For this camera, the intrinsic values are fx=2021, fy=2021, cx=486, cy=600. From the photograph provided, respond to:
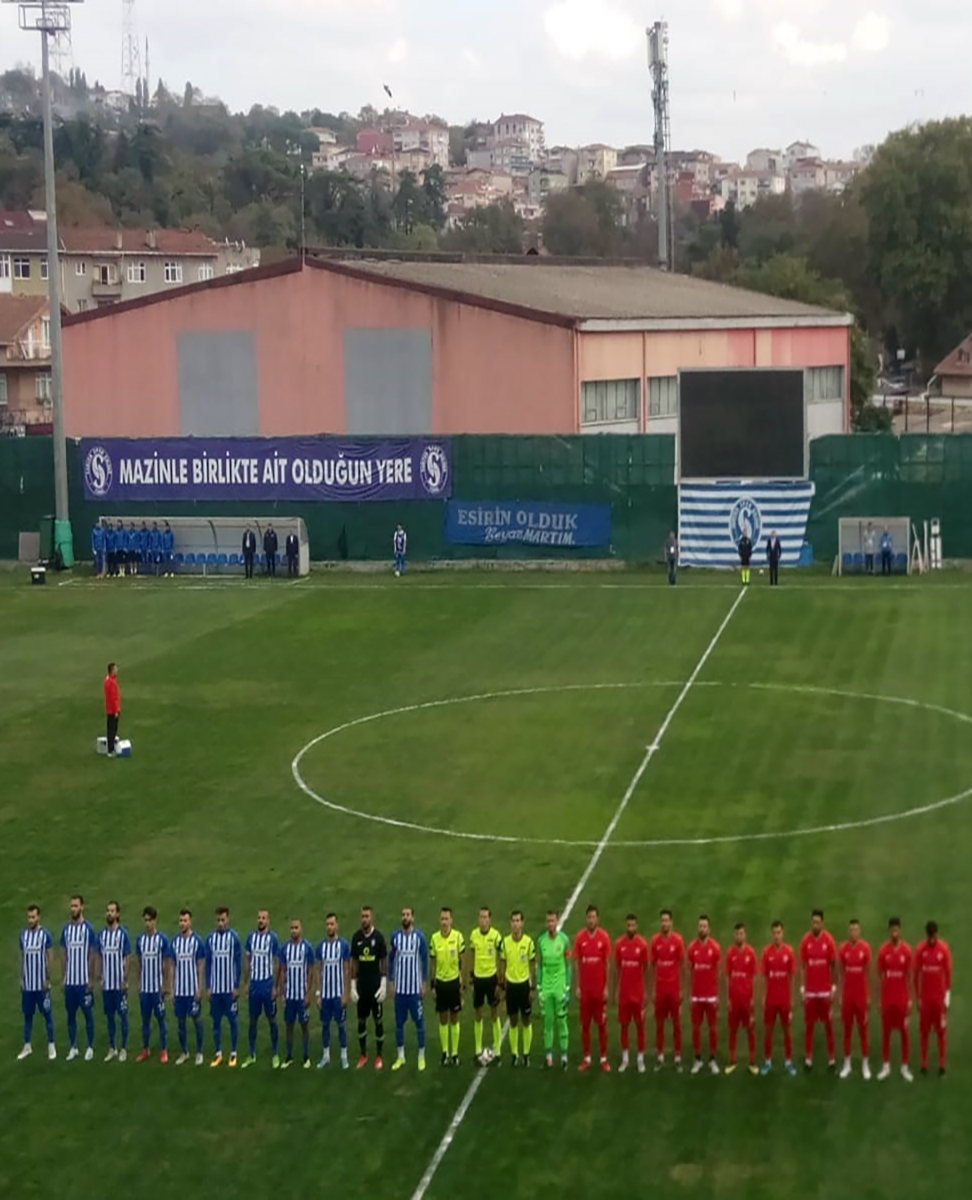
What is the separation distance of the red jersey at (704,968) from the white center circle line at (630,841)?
616cm

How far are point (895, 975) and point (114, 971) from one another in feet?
20.4

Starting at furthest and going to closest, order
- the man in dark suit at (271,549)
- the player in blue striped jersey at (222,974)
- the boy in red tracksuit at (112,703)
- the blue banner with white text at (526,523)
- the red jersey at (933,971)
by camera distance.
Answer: the blue banner with white text at (526,523) < the man in dark suit at (271,549) < the boy in red tracksuit at (112,703) < the player in blue striped jersey at (222,974) < the red jersey at (933,971)

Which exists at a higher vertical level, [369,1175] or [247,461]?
[247,461]

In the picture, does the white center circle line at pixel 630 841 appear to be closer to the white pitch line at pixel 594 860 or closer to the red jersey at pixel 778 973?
the white pitch line at pixel 594 860

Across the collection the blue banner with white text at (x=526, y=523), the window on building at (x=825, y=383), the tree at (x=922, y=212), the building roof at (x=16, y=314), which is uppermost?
the tree at (x=922, y=212)

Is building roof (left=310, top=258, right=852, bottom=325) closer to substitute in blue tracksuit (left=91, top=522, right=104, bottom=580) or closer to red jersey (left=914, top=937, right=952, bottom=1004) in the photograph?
substitute in blue tracksuit (left=91, top=522, right=104, bottom=580)

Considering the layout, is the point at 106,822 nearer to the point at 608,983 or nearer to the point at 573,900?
the point at 573,900

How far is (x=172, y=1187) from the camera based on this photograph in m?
14.0

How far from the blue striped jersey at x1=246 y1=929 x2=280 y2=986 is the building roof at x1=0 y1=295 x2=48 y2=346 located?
75.2 metres

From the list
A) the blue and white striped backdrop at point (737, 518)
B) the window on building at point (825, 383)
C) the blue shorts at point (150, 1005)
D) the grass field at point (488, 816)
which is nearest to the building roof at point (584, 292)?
the window on building at point (825, 383)

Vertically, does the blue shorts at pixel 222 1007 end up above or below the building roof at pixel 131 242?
below

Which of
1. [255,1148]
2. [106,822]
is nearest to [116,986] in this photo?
[255,1148]

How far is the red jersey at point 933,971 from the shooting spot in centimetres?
1542

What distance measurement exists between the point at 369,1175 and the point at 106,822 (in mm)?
10523
